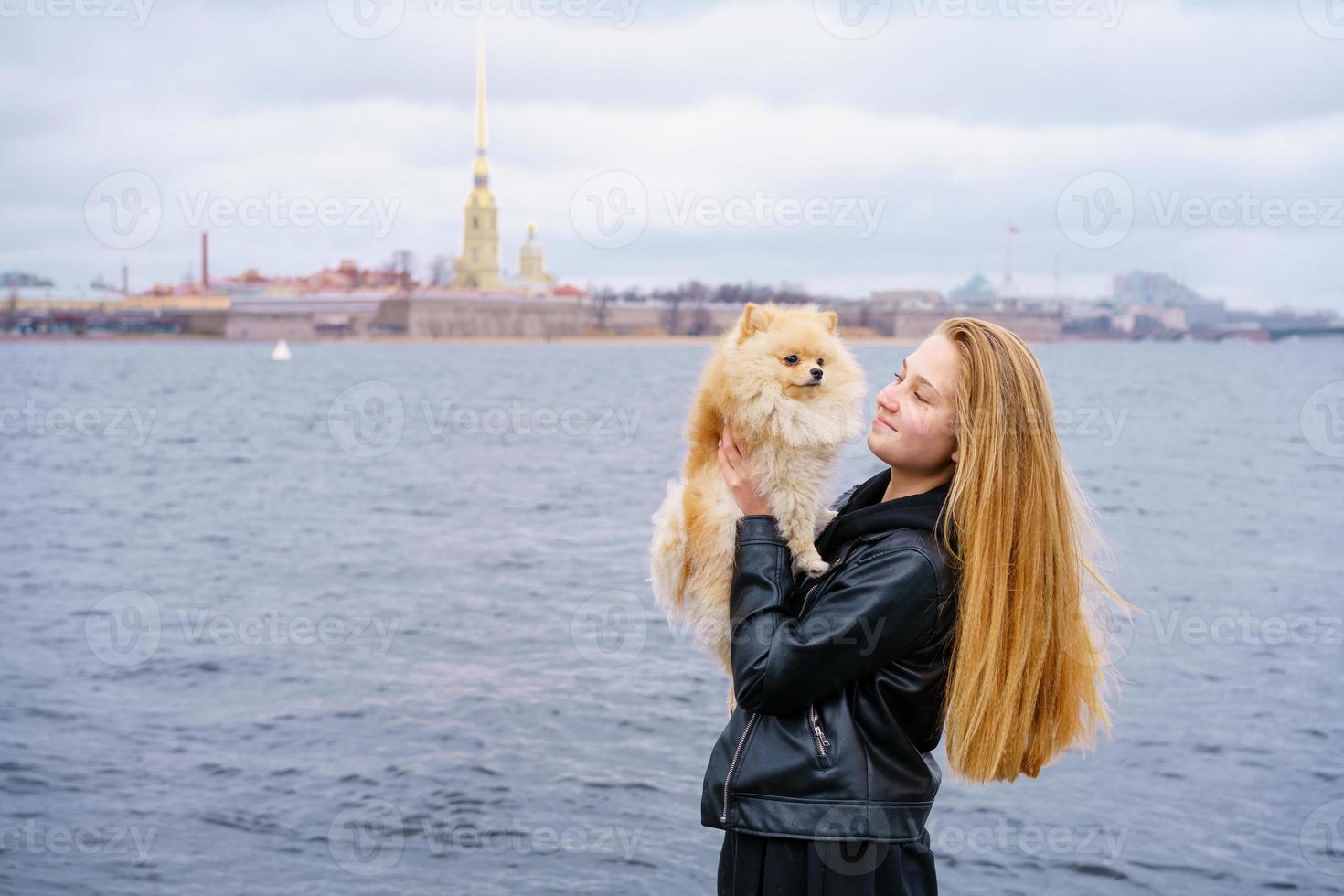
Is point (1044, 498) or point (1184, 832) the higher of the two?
point (1044, 498)

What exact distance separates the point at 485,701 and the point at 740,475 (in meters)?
7.48

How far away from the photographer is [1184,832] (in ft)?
24.8

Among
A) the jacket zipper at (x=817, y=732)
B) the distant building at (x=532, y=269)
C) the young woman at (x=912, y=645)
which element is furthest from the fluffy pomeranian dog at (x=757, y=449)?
the distant building at (x=532, y=269)

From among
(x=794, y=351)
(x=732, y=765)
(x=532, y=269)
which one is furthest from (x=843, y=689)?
(x=532, y=269)

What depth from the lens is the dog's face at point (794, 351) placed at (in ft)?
9.19

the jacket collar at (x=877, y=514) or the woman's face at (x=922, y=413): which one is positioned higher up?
the woman's face at (x=922, y=413)

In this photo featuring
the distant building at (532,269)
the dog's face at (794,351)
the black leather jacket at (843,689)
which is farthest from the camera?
the distant building at (532,269)

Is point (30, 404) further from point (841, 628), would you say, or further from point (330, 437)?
point (841, 628)

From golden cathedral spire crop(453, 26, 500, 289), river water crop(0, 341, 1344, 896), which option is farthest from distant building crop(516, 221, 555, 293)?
river water crop(0, 341, 1344, 896)

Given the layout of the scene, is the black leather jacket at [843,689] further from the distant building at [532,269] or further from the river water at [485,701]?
the distant building at [532,269]

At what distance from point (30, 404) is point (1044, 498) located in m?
49.9

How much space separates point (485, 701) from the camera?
9.67 meters

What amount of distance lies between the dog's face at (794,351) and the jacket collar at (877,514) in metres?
0.28

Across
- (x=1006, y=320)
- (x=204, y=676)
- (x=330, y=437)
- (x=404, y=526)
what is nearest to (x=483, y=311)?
(x=1006, y=320)
